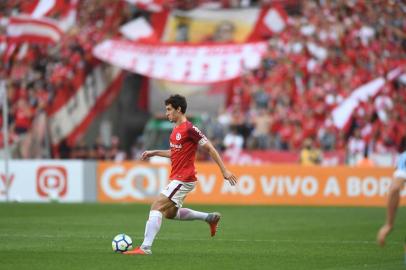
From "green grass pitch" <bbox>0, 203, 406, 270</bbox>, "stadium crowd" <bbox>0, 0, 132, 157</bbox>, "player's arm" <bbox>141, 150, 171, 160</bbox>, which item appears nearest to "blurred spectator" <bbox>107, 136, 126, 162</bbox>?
"stadium crowd" <bbox>0, 0, 132, 157</bbox>

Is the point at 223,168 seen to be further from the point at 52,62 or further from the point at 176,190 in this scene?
the point at 52,62

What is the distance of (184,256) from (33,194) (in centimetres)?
1636

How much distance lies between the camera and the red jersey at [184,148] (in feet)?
42.9

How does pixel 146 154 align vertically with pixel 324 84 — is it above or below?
above

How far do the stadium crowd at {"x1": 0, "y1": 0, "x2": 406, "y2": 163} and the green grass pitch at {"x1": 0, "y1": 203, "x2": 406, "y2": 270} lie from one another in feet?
20.2

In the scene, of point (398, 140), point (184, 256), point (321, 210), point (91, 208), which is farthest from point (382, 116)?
point (184, 256)

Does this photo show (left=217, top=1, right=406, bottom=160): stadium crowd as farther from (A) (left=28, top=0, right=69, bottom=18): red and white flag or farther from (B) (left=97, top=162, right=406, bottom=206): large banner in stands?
(A) (left=28, top=0, right=69, bottom=18): red and white flag

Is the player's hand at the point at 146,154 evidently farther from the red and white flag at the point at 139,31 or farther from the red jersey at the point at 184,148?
the red and white flag at the point at 139,31

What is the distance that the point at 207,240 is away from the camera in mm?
15406

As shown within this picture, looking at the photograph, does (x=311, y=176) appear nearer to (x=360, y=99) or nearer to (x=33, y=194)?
(x=360, y=99)

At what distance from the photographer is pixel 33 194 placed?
1120 inches

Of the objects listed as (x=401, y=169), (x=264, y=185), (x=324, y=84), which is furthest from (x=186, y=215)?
(x=324, y=84)

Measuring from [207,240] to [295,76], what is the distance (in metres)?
17.6

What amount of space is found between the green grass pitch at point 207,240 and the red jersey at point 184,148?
1.08m
